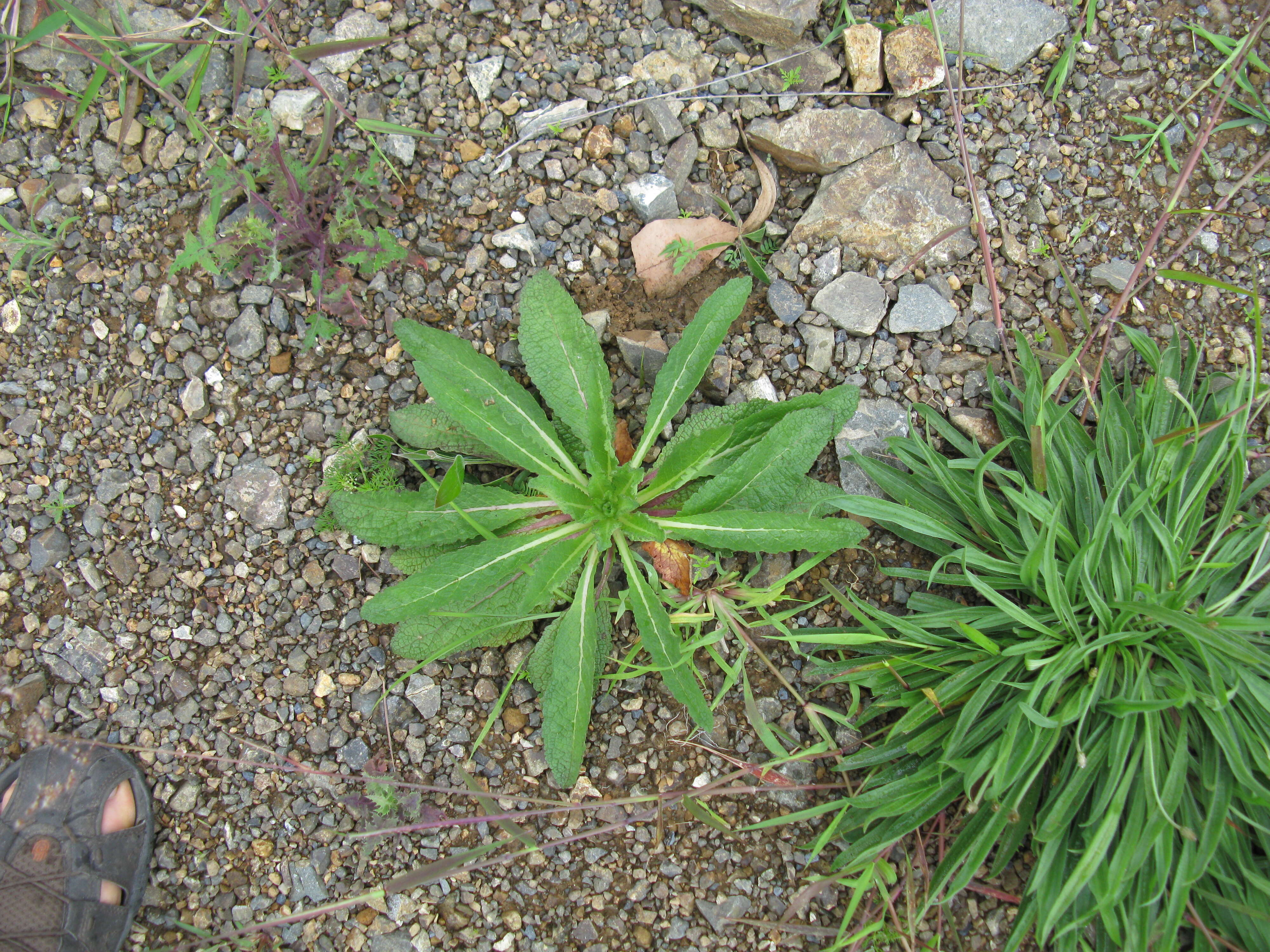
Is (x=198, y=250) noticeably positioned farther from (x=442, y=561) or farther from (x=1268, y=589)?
(x=1268, y=589)

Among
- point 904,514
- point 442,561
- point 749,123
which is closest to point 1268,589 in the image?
point 904,514

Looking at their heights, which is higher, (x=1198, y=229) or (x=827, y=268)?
(x=1198, y=229)

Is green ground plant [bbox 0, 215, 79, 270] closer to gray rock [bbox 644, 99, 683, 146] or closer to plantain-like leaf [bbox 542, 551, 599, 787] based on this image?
gray rock [bbox 644, 99, 683, 146]

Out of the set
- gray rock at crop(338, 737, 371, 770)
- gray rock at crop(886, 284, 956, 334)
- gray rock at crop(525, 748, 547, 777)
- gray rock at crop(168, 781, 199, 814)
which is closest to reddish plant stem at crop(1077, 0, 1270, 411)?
gray rock at crop(886, 284, 956, 334)

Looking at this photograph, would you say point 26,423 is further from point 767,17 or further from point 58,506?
point 767,17

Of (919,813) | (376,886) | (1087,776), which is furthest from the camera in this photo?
(376,886)

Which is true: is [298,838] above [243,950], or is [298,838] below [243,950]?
above

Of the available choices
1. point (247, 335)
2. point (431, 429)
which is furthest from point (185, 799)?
point (247, 335)
